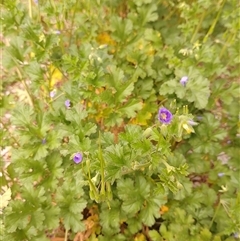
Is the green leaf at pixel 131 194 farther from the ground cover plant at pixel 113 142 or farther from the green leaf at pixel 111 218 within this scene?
the green leaf at pixel 111 218

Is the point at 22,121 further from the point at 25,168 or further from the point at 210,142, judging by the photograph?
the point at 210,142

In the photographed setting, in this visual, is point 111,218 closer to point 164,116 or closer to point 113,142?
point 113,142

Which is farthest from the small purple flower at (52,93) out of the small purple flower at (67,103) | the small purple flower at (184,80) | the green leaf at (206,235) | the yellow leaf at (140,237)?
the green leaf at (206,235)

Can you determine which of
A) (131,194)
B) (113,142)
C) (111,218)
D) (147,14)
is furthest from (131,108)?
(147,14)

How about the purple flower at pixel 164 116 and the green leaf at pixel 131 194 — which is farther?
the green leaf at pixel 131 194

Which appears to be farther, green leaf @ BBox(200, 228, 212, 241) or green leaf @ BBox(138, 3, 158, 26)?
green leaf @ BBox(138, 3, 158, 26)

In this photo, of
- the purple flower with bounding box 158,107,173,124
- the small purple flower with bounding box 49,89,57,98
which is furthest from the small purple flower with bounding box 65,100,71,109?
the purple flower with bounding box 158,107,173,124

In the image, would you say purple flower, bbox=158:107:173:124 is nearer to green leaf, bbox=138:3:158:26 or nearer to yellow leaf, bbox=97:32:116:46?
green leaf, bbox=138:3:158:26

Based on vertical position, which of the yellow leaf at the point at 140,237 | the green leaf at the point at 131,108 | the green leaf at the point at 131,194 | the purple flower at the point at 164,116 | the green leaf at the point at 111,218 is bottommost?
the yellow leaf at the point at 140,237
